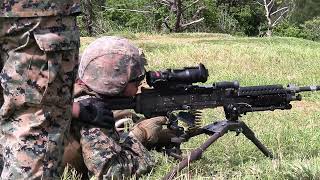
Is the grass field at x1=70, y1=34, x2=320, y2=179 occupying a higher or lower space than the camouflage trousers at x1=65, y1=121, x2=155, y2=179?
lower

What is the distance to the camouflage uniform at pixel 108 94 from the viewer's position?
336 centimetres

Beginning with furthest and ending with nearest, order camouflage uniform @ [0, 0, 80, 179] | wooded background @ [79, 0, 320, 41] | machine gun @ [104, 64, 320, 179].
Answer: wooded background @ [79, 0, 320, 41]
machine gun @ [104, 64, 320, 179]
camouflage uniform @ [0, 0, 80, 179]

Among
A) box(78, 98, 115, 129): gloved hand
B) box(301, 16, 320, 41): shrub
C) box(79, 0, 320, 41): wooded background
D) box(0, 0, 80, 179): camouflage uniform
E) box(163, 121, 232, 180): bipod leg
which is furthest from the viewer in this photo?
box(301, 16, 320, 41): shrub

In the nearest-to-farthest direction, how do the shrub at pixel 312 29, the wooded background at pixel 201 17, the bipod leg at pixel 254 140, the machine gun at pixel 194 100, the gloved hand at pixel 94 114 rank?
Result: the gloved hand at pixel 94 114 < the machine gun at pixel 194 100 < the bipod leg at pixel 254 140 < the wooded background at pixel 201 17 < the shrub at pixel 312 29

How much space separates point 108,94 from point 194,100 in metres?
0.56

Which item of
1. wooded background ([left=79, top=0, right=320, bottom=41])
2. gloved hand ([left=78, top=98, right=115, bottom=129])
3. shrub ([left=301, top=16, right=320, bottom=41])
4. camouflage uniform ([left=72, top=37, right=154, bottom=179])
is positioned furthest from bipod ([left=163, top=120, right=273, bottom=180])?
shrub ([left=301, top=16, right=320, bottom=41])

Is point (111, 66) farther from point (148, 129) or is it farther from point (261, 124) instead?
point (261, 124)

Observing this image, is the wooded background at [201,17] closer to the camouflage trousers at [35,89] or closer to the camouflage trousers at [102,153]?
the camouflage trousers at [102,153]

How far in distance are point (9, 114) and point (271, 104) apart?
2037mm

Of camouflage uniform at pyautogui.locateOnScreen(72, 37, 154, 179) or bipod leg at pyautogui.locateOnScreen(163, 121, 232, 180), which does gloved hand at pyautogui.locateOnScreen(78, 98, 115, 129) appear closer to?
camouflage uniform at pyautogui.locateOnScreen(72, 37, 154, 179)

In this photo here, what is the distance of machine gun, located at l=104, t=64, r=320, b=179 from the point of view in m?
3.59

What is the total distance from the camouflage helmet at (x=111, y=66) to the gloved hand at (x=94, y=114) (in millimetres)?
156

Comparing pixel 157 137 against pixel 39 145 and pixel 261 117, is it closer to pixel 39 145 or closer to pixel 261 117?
pixel 39 145

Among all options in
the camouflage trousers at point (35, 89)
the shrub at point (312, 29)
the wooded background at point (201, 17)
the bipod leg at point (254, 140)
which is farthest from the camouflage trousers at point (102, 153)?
the shrub at point (312, 29)
